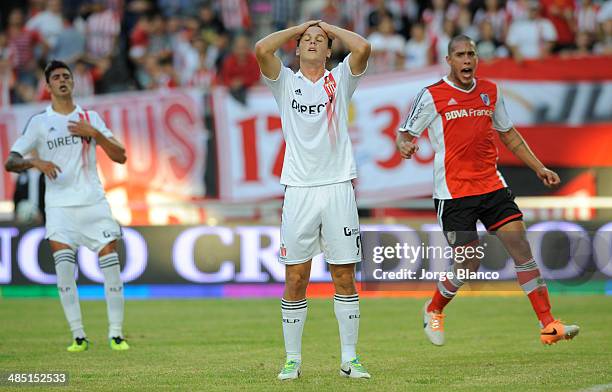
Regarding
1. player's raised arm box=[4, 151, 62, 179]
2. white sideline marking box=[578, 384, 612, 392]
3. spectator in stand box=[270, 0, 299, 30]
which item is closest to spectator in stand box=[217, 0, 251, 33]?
spectator in stand box=[270, 0, 299, 30]

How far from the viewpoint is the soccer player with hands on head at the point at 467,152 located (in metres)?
9.43

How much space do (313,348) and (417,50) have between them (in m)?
9.80

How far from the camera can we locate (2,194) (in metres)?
18.5

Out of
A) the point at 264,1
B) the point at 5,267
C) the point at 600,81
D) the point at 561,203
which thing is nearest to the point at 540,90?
the point at 600,81

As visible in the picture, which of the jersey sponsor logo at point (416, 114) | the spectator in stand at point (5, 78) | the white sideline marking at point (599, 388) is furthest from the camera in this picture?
the spectator in stand at point (5, 78)

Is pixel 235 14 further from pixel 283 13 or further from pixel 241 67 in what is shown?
pixel 241 67

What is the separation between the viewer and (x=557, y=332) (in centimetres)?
884

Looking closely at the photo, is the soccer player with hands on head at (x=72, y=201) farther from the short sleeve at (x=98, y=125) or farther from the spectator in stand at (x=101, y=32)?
the spectator in stand at (x=101, y=32)

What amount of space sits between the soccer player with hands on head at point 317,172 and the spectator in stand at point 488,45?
34.0 ft

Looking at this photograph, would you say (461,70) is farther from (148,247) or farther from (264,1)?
(264,1)

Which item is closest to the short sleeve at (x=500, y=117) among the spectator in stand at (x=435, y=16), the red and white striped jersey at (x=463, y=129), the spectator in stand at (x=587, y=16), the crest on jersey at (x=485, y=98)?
the red and white striped jersey at (x=463, y=129)

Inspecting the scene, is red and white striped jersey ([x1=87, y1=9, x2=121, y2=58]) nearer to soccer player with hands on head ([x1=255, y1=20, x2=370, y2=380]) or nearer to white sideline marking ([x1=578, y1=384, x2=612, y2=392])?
soccer player with hands on head ([x1=255, y1=20, x2=370, y2=380])

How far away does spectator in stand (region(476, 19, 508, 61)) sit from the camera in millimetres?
18406

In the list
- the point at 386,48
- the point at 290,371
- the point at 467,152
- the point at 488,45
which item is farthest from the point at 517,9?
the point at 290,371
